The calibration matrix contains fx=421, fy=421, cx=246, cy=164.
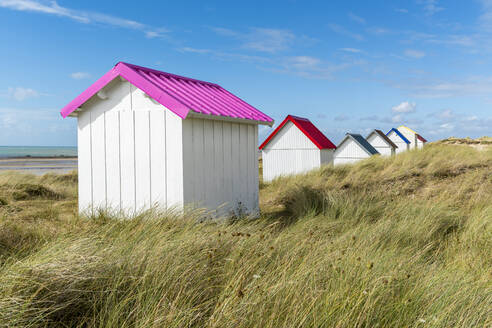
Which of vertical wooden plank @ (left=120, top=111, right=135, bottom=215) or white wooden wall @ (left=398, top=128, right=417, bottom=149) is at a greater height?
white wooden wall @ (left=398, top=128, right=417, bottom=149)

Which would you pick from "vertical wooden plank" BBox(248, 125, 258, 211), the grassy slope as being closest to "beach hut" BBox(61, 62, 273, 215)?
"vertical wooden plank" BBox(248, 125, 258, 211)

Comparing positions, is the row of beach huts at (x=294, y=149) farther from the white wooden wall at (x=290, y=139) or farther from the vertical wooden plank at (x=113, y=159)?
the vertical wooden plank at (x=113, y=159)

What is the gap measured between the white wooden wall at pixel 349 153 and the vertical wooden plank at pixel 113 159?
18692 mm

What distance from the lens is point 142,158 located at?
7723 millimetres

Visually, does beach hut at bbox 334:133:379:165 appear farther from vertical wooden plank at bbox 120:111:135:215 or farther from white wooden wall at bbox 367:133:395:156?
vertical wooden plank at bbox 120:111:135:215

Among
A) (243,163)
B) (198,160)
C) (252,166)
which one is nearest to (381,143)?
(252,166)

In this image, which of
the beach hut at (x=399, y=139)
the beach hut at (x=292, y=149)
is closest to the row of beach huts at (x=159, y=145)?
the beach hut at (x=292, y=149)

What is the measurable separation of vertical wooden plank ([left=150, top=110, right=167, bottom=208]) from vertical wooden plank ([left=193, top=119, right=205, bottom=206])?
1.84 feet

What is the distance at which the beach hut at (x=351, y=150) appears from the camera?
81.9 ft

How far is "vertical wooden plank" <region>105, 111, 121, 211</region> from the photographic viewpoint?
7.94 meters

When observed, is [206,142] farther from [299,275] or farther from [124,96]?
[299,275]

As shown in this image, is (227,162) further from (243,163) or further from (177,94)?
(177,94)

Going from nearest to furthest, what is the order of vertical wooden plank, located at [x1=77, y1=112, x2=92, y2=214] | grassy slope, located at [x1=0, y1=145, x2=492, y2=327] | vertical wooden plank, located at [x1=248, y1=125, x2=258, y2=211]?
grassy slope, located at [x1=0, y1=145, x2=492, y2=327], vertical wooden plank, located at [x1=77, y1=112, x2=92, y2=214], vertical wooden plank, located at [x1=248, y1=125, x2=258, y2=211]

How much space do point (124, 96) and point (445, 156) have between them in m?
11.6
